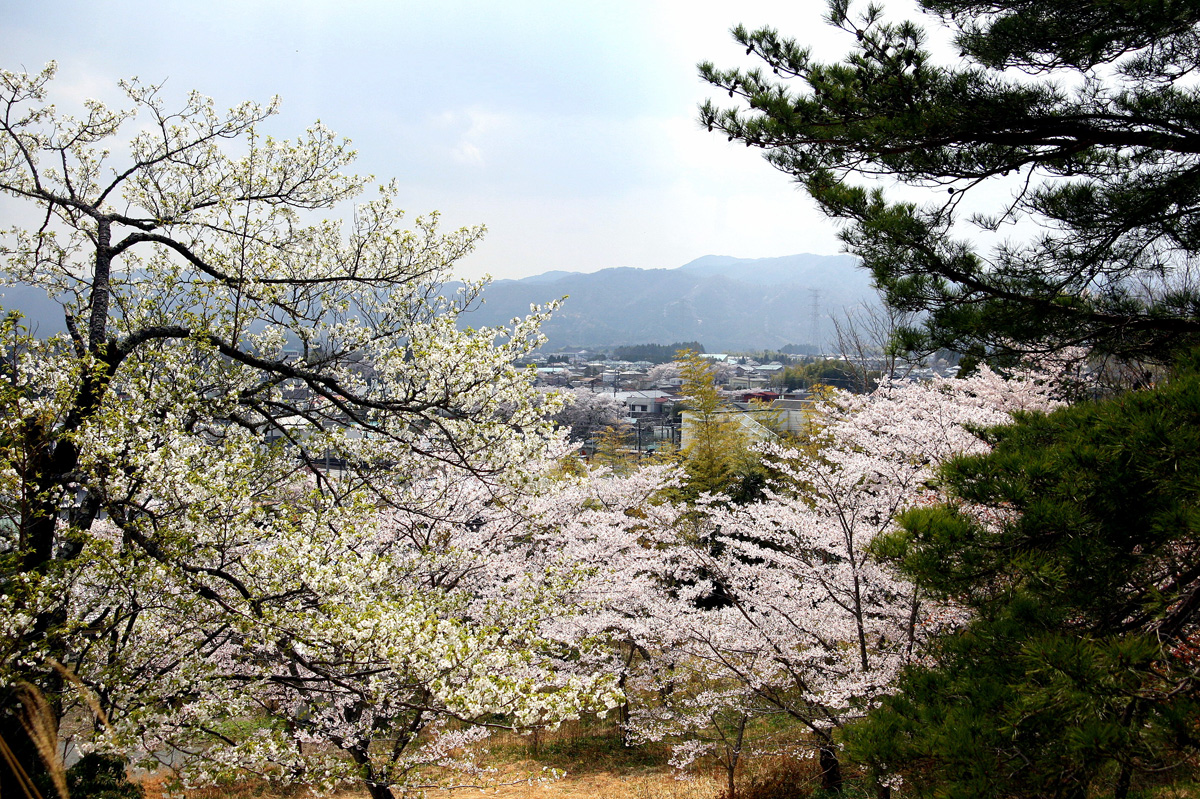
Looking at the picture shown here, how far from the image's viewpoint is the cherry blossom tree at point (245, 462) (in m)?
2.91

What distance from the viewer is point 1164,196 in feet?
11.9

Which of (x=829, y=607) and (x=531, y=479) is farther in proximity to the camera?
(x=829, y=607)

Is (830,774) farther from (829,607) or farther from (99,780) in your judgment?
(99,780)

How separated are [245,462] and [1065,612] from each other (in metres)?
3.64

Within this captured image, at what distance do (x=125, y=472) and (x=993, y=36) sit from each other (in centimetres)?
526

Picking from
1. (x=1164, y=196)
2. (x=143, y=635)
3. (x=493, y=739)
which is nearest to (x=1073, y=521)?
(x=1164, y=196)

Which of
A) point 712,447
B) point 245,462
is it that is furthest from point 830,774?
point 712,447

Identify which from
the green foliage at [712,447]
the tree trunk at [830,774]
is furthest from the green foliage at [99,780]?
the green foliage at [712,447]

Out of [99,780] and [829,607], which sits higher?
[829,607]

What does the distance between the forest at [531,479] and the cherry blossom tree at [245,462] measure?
0.03 meters

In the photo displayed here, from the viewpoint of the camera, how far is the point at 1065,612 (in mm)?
2273

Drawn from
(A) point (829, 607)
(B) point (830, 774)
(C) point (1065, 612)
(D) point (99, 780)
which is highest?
(C) point (1065, 612)

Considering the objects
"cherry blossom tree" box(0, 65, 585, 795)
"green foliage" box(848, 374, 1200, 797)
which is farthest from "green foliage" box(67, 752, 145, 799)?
"green foliage" box(848, 374, 1200, 797)

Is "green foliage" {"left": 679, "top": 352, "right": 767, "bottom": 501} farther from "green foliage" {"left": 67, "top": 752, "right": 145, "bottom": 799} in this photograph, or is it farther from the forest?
"green foliage" {"left": 67, "top": 752, "right": 145, "bottom": 799}
